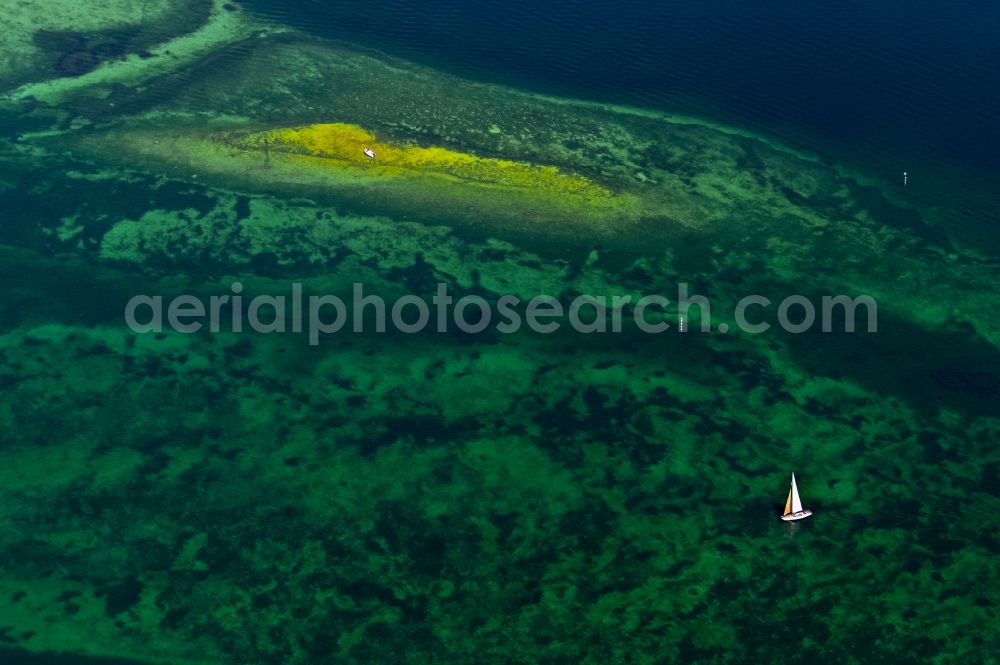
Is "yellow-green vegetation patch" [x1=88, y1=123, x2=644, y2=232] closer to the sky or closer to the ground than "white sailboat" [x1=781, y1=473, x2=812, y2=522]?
closer to the sky

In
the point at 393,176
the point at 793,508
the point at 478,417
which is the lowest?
the point at 793,508

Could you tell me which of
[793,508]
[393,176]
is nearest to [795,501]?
[793,508]

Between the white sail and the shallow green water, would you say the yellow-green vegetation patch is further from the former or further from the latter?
the white sail

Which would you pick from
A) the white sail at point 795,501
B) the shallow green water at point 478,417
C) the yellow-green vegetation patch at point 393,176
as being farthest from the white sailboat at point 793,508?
the yellow-green vegetation patch at point 393,176

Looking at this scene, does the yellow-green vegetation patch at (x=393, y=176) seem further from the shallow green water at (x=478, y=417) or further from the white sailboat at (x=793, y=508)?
the white sailboat at (x=793, y=508)

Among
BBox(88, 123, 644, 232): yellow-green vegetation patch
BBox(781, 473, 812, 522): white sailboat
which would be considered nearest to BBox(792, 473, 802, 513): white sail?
BBox(781, 473, 812, 522): white sailboat

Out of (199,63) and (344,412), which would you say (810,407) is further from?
(199,63)

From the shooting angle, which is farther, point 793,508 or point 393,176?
point 393,176

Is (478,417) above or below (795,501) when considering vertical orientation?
above

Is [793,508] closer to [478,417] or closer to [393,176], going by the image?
[478,417]
